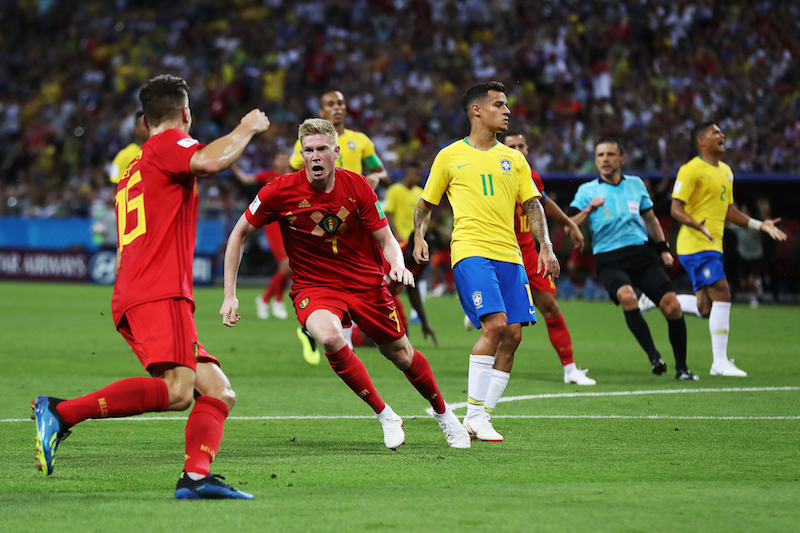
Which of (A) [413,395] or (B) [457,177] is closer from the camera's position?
(B) [457,177]

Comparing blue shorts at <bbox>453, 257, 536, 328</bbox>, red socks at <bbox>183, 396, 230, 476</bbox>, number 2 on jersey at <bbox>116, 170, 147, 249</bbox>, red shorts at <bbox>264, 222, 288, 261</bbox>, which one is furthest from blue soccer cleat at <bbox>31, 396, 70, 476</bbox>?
red shorts at <bbox>264, 222, 288, 261</bbox>

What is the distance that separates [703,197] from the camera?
11.0 meters

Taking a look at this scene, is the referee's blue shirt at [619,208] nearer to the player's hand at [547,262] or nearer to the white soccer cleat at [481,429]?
the player's hand at [547,262]

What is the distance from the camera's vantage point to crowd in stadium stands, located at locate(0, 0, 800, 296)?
23203 millimetres

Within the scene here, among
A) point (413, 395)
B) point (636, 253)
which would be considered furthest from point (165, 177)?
point (636, 253)

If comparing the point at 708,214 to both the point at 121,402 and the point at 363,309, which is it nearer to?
the point at 363,309

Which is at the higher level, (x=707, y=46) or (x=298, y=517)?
(x=707, y=46)

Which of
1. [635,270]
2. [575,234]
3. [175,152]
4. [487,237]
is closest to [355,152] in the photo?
[635,270]

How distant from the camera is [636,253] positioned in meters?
10.6

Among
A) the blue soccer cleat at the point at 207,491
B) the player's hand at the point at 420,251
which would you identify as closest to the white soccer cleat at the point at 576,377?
the player's hand at the point at 420,251

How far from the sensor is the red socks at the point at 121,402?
4820 millimetres

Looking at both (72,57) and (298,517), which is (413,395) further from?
(72,57)

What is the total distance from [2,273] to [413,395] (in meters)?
24.3

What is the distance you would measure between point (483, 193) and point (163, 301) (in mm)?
2898
